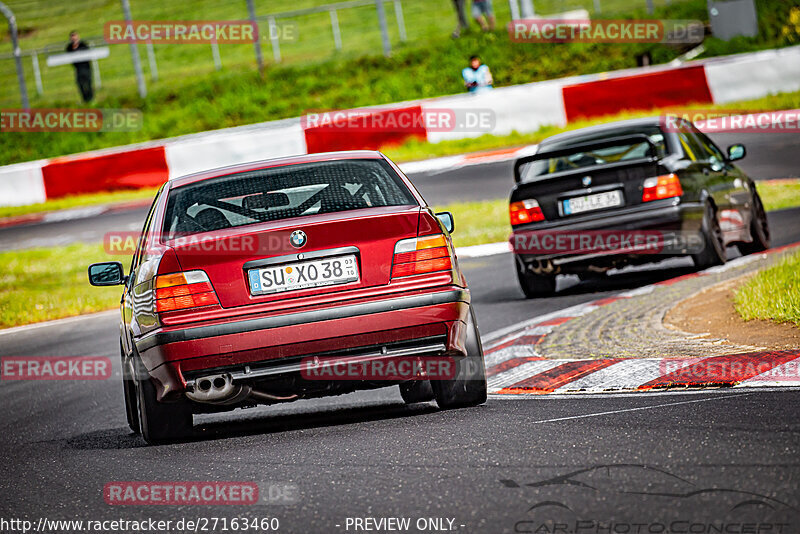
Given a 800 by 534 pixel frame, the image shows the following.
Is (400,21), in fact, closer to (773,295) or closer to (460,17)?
(460,17)

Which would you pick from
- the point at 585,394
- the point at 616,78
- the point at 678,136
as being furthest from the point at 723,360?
the point at 616,78

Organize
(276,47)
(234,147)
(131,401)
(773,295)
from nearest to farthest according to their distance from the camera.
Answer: (131,401), (773,295), (234,147), (276,47)

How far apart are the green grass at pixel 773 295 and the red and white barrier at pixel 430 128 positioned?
44.7ft

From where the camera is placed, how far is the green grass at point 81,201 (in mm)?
23484

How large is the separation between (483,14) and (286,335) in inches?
1041

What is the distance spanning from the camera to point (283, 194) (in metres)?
7.02

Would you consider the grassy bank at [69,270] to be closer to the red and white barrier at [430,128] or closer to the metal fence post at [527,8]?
the red and white barrier at [430,128]

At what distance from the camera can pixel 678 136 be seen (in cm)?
1176

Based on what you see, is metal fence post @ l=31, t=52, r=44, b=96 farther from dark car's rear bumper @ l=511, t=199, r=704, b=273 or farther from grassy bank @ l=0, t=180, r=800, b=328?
dark car's rear bumper @ l=511, t=199, r=704, b=273

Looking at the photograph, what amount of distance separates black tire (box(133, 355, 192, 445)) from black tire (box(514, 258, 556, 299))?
5368 mm

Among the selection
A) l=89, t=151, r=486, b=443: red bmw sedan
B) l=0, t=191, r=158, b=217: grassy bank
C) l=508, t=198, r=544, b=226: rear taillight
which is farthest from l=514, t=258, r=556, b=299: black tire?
l=0, t=191, r=158, b=217: grassy bank

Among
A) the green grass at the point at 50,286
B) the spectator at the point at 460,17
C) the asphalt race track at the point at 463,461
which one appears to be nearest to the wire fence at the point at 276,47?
the spectator at the point at 460,17

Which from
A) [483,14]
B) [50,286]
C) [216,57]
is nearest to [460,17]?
[483,14]

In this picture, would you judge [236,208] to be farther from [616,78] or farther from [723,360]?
[616,78]
